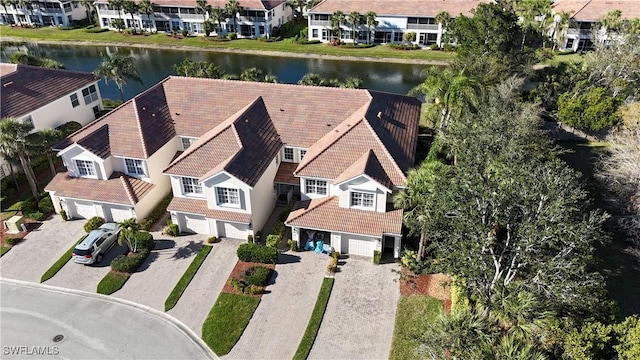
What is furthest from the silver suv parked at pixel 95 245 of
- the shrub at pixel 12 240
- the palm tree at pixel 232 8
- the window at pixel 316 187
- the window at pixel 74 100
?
the palm tree at pixel 232 8

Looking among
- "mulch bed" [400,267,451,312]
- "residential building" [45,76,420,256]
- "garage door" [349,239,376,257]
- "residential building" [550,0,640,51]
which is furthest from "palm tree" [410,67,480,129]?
"residential building" [550,0,640,51]

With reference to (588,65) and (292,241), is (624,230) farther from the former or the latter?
(588,65)

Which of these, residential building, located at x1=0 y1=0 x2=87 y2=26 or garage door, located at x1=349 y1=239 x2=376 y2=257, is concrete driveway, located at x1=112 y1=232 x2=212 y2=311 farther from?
residential building, located at x1=0 y1=0 x2=87 y2=26

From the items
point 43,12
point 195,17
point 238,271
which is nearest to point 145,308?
point 238,271

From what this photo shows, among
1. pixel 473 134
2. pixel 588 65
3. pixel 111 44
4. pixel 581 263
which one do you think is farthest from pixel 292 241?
pixel 111 44

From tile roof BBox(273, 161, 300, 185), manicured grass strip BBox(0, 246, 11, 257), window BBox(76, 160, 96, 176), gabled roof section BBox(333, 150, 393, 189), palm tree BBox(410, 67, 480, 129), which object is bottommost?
manicured grass strip BBox(0, 246, 11, 257)

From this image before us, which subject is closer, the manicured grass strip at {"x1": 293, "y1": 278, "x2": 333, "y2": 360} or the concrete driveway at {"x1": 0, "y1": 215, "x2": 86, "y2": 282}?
the manicured grass strip at {"x1": 293, "y1": 278, "x2": 333, "y2": 360}
